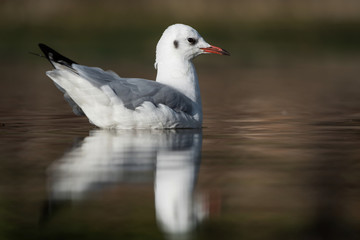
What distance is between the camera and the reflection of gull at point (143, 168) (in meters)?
5.36

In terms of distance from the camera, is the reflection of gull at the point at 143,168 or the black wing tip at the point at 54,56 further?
the black wing tip at the point at 54,56

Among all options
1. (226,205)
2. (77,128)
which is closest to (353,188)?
(226,205)

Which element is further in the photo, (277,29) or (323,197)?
(277,29)

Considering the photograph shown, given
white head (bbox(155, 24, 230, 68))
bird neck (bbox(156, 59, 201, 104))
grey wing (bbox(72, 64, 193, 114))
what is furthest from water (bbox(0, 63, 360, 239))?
white head (bbox(155, 24, 230, 68))

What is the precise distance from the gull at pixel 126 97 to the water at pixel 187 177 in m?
0.15

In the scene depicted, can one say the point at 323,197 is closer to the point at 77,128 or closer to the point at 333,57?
the point at 77,128

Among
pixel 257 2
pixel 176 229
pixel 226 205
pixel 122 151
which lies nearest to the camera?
pixel 176 229

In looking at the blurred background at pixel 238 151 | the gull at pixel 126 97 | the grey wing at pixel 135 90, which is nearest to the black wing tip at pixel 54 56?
the gull at pixel 126 97

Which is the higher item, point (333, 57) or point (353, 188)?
point (333, 57)

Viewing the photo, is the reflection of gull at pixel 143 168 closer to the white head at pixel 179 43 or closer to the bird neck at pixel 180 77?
the bird neck at pixel 180 77

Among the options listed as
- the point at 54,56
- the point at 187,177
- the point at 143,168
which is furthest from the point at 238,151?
the point at 54,56

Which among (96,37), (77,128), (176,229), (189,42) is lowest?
(176,229)

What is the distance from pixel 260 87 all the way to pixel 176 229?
11297mm

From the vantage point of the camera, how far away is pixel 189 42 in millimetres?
9656
